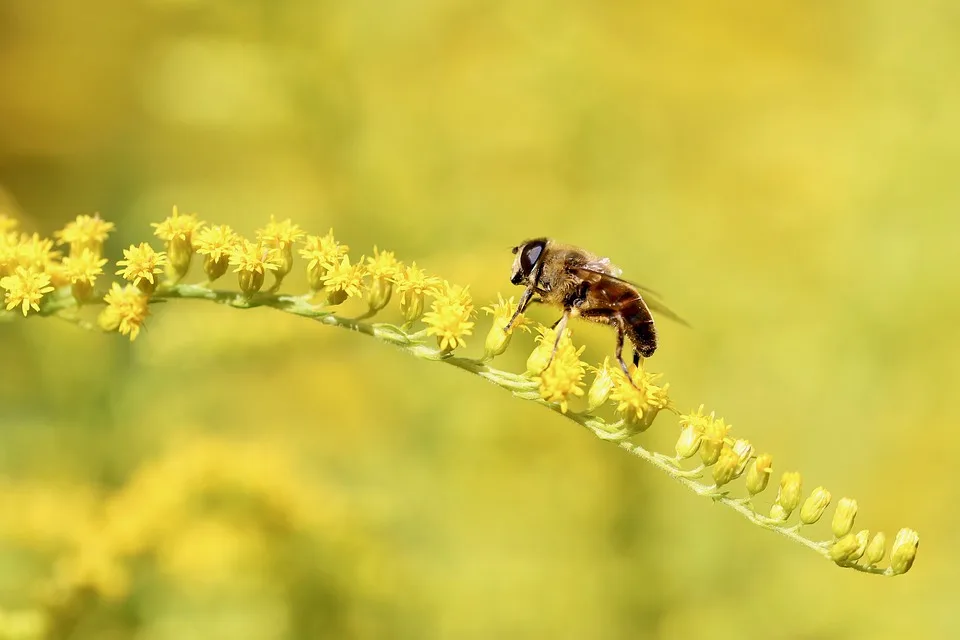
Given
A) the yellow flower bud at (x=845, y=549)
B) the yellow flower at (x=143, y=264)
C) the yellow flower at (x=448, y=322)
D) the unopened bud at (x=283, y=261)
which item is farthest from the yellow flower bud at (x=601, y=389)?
the yellow flower at (x=143, y=264)

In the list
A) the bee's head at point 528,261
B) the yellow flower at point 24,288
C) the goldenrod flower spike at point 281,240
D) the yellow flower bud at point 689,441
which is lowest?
the yellow flower at point 24,288

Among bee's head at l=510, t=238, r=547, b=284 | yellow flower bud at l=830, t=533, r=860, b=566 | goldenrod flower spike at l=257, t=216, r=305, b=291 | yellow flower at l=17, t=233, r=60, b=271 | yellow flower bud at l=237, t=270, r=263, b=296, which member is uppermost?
bee's head at l=510, t=238, r=547, b=284

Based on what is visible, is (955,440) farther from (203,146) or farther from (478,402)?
(203,146)

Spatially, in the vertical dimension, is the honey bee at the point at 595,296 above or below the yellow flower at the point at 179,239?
above

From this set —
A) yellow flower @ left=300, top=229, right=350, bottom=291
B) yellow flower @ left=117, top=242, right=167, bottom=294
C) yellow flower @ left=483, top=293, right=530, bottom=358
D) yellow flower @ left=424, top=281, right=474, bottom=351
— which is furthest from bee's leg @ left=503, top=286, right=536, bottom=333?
yellow flower @ left=117, top=242, right=167, bottom=294

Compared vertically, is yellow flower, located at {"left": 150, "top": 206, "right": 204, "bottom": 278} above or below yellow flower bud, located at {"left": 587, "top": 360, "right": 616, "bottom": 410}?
above

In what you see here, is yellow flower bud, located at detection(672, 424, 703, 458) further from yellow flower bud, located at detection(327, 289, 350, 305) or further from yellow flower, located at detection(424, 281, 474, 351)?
yellow flower bud, located at detection(327, 289, 350, 305)

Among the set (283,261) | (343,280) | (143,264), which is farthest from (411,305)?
(143,264)

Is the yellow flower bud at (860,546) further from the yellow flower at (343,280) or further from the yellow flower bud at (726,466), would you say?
the yellow flower at (343,280)
